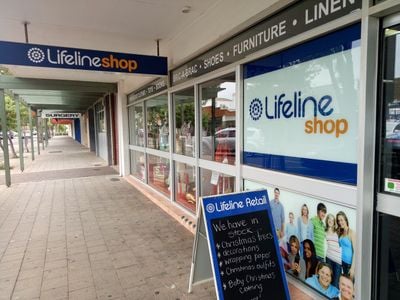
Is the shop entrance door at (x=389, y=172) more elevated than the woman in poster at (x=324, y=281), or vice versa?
the shop entrance door at (x=389, y=172)

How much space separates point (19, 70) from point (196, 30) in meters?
5.34

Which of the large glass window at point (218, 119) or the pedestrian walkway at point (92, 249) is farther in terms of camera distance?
the large glass window at point (218, 119)

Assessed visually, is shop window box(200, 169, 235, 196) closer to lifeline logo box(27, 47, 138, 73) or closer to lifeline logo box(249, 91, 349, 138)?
lifeline logo box(249, 91, 349, 138)

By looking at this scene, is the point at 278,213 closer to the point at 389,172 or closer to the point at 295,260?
the point at 295,260

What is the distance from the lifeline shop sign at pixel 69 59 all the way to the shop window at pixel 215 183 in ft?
6.20

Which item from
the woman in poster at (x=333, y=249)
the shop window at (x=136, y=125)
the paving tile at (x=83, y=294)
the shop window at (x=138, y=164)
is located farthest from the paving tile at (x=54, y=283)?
the shop window at (x=136, y=125)

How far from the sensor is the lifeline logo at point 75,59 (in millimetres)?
3859

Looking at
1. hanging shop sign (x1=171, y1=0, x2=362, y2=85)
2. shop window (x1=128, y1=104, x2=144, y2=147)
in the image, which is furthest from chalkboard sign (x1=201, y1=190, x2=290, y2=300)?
shop window (x1=128, y1=104, x2=144, y2=147)

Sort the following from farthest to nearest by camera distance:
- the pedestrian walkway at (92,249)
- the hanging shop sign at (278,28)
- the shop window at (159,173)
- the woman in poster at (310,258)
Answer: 1. the shop window at (159,173)
2. the pedestrian walkway at (92,249)
3. the woman in poster at (310,258)
4. the hanging shop sign at (278,28)

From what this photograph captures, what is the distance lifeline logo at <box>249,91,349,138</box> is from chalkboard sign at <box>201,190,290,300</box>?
0.76 metres

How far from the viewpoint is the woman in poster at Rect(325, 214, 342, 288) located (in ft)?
7.43

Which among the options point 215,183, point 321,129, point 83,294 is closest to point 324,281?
point 321,129

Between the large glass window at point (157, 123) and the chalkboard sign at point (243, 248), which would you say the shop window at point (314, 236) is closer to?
the chalkboard sign at point (243, 248)

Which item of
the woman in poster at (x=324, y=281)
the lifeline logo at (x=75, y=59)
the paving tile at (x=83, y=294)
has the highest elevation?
the lifeline logo at (x=75, y=59)
